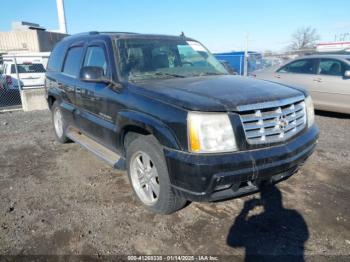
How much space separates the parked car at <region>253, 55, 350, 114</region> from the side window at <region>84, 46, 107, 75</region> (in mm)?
5425

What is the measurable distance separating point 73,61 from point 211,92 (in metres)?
2.85

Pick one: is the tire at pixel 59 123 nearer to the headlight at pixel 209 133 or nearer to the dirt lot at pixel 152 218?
the dirt lot at pixel 152 218

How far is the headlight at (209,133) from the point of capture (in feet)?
8.50

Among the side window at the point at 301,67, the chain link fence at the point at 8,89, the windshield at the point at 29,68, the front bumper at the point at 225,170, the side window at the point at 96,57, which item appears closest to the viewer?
the front bumper at the point at 225,170

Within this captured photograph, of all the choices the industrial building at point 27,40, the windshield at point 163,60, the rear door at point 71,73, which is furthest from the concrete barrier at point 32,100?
the industrial building at point 27,40

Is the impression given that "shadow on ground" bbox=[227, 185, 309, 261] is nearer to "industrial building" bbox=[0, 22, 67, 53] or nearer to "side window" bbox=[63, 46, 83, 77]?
"side window" bbox=[63, 46, 83, 77]

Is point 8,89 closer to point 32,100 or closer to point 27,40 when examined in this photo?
point 32,100

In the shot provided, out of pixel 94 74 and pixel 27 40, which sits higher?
pixel 27 40

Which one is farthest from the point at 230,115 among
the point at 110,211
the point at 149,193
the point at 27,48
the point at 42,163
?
the point at 27,48

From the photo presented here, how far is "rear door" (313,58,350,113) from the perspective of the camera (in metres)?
7.11

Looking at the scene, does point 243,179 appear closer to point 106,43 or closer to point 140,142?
point 140,142

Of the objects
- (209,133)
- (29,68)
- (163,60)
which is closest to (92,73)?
(163,60)

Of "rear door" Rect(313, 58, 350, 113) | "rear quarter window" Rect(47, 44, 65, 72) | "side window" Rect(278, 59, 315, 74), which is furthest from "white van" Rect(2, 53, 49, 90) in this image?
"rear door" Rect(313, 58, 350, 113)

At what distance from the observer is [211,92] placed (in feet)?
9.75
